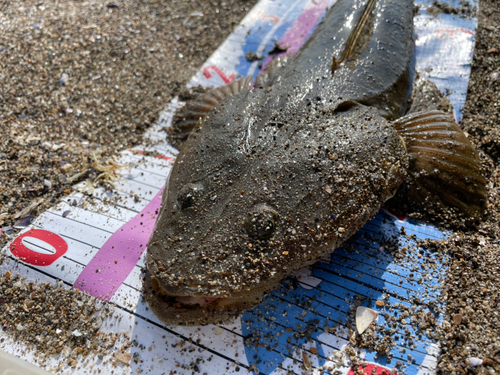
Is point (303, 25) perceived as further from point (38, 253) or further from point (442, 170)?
point (38, 253)

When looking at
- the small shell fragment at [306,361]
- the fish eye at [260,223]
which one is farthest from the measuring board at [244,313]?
the fish eye at [260,223]

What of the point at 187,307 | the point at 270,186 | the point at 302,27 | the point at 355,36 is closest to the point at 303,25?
the point at 302,27

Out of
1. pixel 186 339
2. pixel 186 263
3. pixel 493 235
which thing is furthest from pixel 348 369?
pixel 493 235

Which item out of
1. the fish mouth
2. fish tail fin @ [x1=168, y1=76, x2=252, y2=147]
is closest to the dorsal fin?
fish tail fin @ [x1=168, y1=76, x2=252, y2=147]

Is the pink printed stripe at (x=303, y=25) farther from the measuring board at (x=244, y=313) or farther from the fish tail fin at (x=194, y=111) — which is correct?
the measuring board at (x=244, y=313)

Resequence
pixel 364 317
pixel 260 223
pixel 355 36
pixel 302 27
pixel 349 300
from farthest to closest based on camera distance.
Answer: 1. pixel 302 27
2. pixel 355 36
3. pixel 349 300
4. pixel 364 317
5. pixel 260 223

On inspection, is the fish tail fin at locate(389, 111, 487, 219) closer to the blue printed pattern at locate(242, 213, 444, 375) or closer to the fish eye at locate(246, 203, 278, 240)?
Result: the blue printed pattern at locate(242, 213, 444, 375)

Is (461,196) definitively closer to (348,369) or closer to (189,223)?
(348,369)
